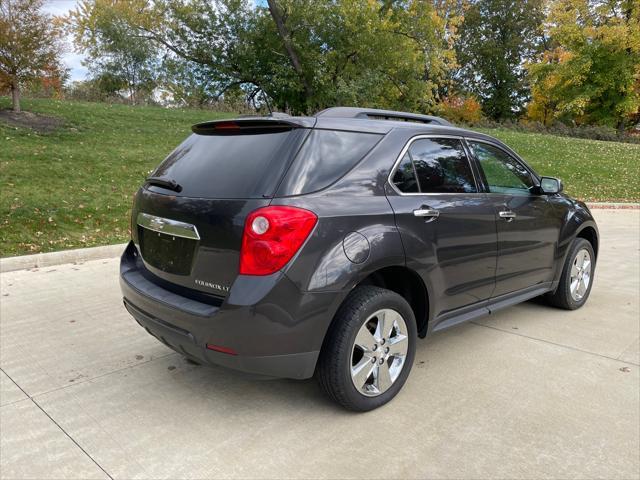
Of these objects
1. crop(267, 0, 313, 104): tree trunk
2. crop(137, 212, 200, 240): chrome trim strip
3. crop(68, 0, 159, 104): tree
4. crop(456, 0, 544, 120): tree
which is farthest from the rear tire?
crop(456, 0, 544, 120): tree

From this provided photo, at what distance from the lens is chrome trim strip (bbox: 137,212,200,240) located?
2.80m

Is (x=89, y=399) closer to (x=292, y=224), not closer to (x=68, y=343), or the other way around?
(x=68, y=343)

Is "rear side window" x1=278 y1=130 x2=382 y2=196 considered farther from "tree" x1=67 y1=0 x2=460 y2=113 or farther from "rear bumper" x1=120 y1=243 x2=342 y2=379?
"tree" x1=67 y1=0 x2=460 y2=113

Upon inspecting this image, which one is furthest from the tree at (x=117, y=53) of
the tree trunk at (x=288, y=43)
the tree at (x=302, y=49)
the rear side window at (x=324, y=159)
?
the rear side window at (x=324, y=159)

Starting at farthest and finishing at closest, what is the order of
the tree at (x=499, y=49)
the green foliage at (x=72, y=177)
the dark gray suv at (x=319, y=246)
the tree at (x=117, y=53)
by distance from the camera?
the tree at (x=499, y=49)
the tree at (x=117, y=53)
the green foliage at (x=72, y=177)
the dark gray suv at (x=319, y=246)

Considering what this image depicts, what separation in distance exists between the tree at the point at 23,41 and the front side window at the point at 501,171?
12.9 m

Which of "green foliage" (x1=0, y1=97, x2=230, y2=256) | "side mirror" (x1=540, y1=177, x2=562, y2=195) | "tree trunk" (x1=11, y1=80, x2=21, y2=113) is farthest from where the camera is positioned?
"tree trunk" (x1=11, y1=80, x2=21, y2=113)

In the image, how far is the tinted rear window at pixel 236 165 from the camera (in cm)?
272

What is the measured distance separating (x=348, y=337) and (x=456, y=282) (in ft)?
3.52

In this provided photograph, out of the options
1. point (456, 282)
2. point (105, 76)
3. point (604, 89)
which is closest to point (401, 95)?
point (604, 89)

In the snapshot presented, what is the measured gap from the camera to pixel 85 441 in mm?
2695

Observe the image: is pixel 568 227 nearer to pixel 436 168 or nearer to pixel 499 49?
pixel 436 168

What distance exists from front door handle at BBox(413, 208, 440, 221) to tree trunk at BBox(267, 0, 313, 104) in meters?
20.0

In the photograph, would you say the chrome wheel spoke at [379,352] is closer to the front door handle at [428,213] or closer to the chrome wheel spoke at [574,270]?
the front door handle at [428,213]
